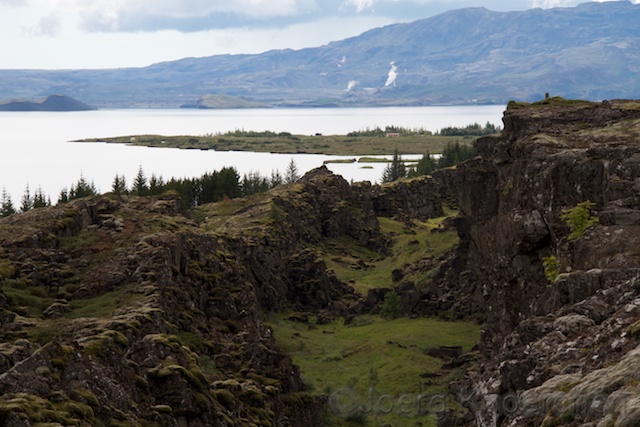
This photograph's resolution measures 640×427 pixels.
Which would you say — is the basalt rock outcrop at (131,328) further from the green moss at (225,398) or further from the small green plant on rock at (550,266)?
the small green plant on rock at (550,266)

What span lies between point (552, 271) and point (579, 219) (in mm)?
3498

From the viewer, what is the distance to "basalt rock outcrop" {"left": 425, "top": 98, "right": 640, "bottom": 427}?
88.0 feet

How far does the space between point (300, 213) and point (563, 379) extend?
90.7 meters

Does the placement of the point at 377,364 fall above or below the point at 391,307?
below

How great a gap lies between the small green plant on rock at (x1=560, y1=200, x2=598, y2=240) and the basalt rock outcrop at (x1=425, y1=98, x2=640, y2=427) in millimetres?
198

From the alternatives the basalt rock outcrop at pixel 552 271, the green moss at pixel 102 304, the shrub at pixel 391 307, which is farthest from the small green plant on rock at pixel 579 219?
the shrub at pixel 391 307

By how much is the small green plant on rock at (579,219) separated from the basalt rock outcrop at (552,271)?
0.20 metres

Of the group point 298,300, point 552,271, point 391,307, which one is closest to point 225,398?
point 552,271

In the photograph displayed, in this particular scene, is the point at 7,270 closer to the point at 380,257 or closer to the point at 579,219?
the point at 579,219

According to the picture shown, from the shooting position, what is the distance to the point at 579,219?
168 feet

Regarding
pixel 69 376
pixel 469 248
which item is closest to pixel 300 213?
pixel 469 248

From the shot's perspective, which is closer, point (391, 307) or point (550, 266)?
point (550, 266)

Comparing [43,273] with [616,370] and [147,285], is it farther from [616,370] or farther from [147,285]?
[616,370]

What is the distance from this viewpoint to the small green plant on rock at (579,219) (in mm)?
50188
